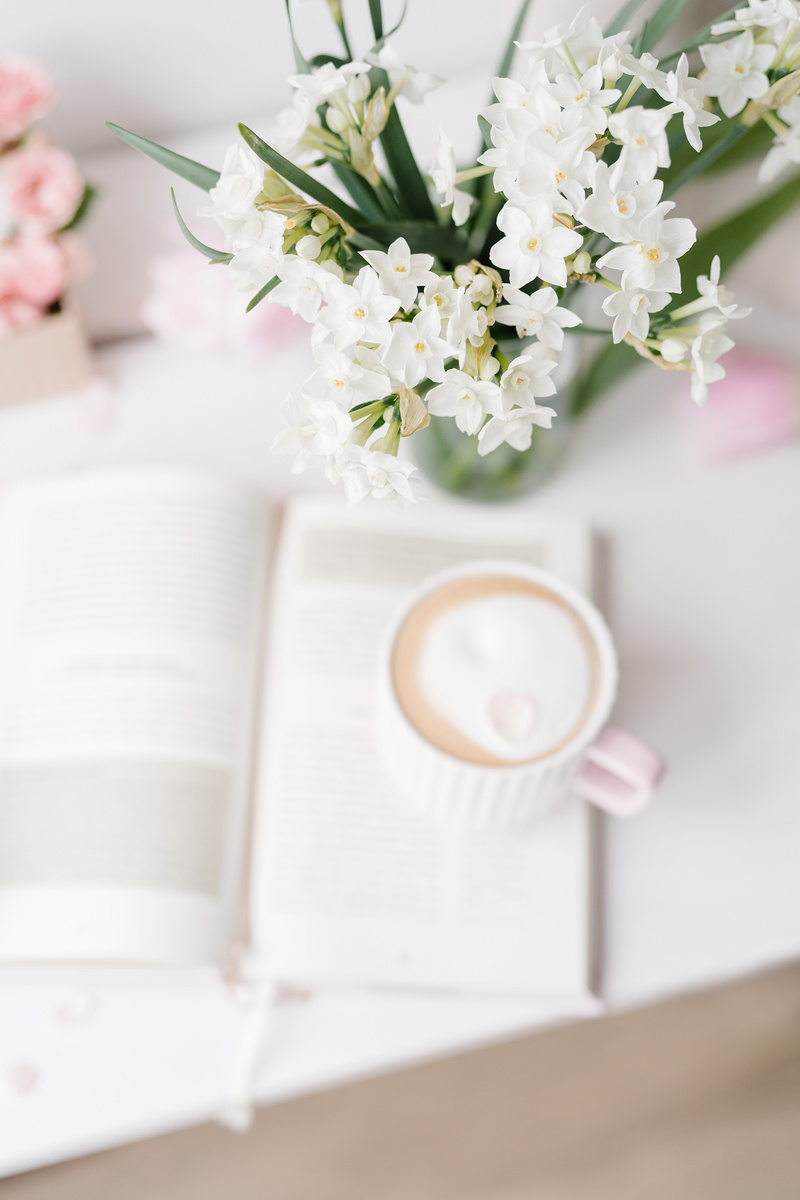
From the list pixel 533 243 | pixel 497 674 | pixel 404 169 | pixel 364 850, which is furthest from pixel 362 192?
pixel 364 850

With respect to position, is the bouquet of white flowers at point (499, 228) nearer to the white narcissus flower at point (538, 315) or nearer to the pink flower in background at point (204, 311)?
the white narcissus flower at point (538, 315)

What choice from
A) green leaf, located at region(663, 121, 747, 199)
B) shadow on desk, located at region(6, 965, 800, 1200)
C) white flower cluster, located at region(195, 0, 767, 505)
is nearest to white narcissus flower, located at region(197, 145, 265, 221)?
white flower cluster, located at region(195, 0, 767, 505)

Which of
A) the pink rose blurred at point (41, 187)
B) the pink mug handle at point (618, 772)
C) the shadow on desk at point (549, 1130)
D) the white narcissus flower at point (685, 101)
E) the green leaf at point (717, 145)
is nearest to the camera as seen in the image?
the white narcissus flower at point (685, 101)

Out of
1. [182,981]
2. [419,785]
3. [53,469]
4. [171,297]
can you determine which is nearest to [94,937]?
[182,981]

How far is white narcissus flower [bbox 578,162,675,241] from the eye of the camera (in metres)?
0.37

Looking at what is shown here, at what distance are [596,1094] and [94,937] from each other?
2.83ft

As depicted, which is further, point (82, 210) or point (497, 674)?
point (82, 210)

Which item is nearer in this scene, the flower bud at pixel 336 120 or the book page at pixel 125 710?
the flower bud at pixel 336 120

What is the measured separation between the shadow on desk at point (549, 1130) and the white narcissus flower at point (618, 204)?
3.60ft

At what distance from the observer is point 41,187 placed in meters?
0.71

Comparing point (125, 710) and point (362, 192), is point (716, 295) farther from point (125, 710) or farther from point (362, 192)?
point (125, 710)

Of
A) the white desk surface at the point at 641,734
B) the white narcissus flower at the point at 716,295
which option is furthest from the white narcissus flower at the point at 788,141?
the white desk surface at the point at 641,734

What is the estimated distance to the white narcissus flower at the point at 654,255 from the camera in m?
0.38

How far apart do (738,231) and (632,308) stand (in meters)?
0.29
